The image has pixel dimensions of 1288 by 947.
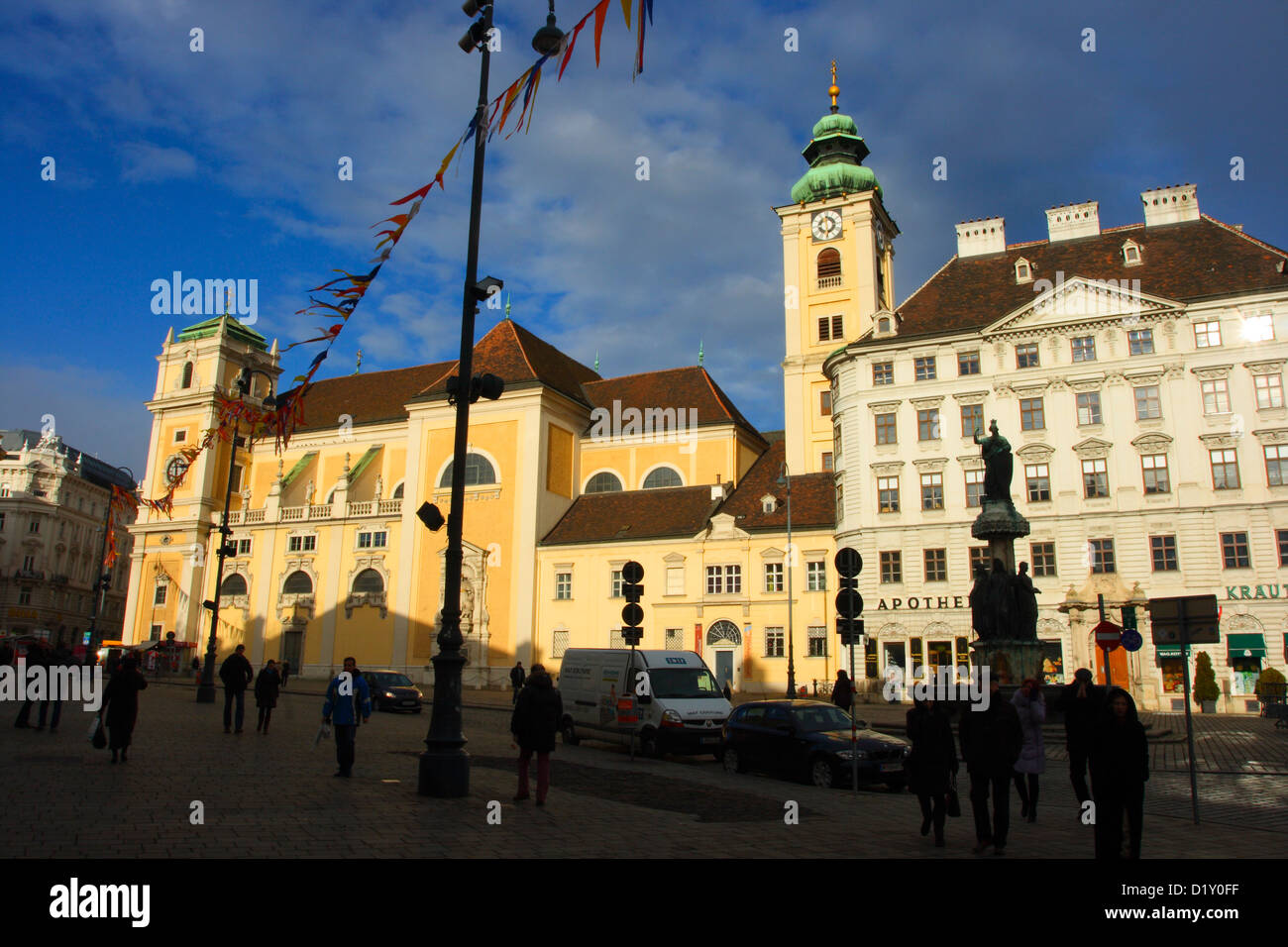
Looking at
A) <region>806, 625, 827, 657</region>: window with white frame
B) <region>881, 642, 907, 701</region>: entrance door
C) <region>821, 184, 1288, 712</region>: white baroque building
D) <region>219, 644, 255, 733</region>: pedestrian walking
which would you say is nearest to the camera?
<region>219, 644, 255, 733</region>: pedestrian walking

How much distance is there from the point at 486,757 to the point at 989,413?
29083mm

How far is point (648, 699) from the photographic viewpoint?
19734 mm

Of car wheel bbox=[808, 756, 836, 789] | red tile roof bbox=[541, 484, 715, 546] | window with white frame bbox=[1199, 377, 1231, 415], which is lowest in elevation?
car wheel bbox=[808, 756, 836, 789]

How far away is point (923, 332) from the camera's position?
4084cm

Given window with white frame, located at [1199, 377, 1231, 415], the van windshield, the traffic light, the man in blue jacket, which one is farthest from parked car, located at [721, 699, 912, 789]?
window with white frame, located at [1199, 377, 1231, 415]

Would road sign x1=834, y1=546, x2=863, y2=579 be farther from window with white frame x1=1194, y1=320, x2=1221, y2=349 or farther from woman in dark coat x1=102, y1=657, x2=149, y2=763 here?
window with white frame x1=1194, y1=320, x2=1221, y2=349

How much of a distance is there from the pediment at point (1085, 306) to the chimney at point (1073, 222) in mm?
4755

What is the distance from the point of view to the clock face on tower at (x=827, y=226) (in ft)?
174

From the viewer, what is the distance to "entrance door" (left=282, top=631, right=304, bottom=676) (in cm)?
5503

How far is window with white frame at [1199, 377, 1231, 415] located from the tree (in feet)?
31.6

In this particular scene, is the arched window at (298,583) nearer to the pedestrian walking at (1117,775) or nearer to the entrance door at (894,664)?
the entrance door at (894,664)

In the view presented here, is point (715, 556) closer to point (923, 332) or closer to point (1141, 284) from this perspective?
point (923, 332)

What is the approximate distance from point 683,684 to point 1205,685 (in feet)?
71.7
